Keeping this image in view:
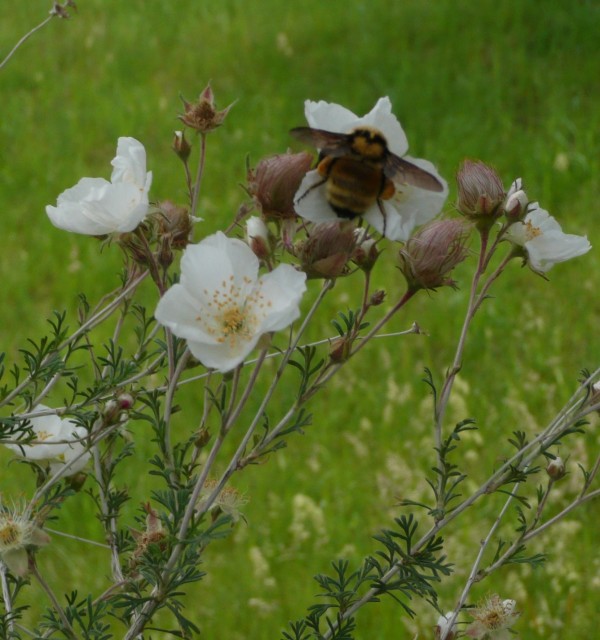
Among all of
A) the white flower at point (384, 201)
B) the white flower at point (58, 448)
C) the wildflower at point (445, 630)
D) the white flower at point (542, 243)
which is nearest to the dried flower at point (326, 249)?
the white flower at point (384, 201)

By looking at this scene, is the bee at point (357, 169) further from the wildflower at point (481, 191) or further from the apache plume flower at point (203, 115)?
the apache plume flower at point (203, 115)

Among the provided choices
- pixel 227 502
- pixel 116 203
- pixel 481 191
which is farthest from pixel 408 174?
pixel 227 502

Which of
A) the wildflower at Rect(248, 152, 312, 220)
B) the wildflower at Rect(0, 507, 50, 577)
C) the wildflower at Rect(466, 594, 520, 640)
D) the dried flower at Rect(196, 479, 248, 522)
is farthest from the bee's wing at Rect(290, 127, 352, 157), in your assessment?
the wildflower at Rect(466, 594, 520, 640)

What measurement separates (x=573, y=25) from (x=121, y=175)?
5.74 metres

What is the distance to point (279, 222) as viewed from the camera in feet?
4.93

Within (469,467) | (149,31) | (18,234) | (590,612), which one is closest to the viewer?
(590,612)

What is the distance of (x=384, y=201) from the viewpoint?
1.62 meters

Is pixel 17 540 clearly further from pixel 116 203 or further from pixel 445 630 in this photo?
pixel 445 630

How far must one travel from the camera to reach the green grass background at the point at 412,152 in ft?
12.2

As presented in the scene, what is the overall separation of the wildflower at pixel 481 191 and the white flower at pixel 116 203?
1.67 feet

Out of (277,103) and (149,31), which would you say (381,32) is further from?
(149,31)

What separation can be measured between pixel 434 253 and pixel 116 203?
48 cm

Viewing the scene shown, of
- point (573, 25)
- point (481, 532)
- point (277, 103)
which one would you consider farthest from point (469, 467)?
point (573, 25)

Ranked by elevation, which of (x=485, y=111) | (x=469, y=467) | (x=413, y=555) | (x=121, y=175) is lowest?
(x=413, y=555)
